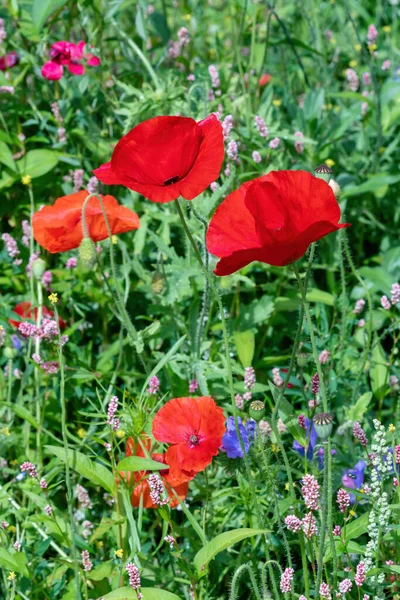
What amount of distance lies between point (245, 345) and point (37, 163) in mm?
853

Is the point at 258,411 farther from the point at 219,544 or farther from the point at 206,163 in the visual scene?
the point at 206,163

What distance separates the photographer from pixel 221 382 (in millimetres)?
2150

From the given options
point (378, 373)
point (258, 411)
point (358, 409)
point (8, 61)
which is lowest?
point (378, 373)

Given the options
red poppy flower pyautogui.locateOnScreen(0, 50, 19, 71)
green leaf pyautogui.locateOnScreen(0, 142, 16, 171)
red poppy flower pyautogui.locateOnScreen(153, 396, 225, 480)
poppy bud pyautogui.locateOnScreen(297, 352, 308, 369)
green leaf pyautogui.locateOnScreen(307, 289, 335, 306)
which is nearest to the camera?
red poppy flower pyautogui.locateOnScreen(153, 396, 225, 480)

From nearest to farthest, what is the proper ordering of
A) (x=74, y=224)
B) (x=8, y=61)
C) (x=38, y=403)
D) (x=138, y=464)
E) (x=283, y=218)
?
1. (x=283, y=218)
2. (x=138, y=464)
3. (x=74, y=224)
4. (x=38, y=403)
5. (x=8, y=61)

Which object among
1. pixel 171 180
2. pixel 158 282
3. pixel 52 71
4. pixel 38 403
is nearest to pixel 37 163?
pixel 52 71

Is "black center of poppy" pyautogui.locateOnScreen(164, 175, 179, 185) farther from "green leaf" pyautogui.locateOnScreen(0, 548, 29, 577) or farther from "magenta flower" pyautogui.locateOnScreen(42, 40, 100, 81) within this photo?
"magenta flower" pyautogui.locateOnScreen(42, 40, 100, 81)

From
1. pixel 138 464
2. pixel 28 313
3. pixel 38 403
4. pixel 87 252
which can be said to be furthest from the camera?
pixel 28 313

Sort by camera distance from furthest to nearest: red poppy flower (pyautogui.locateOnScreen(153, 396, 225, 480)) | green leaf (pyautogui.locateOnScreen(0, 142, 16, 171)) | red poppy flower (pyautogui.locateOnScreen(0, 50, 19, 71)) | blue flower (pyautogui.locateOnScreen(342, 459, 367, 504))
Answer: red poppy flower (pyautogui.locateOnScreen(0, 50, 19, 71)) → green leaf (pyautogui.locateOnScreen(0, 142, 16, 171)) → blue flower (pyautogui.locateOnScreen(342, 459, 367, 504)) → red poppy flower (pyautogui.locateOnScreen(153, 396, 225, 480))

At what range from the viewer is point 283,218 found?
121cm

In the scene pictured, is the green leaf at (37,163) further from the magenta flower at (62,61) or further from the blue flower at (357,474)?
the blue flower at (357,474)

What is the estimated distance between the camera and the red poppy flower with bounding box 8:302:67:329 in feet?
7.23

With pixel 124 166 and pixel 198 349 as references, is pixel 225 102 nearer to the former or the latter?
pixel 198 349

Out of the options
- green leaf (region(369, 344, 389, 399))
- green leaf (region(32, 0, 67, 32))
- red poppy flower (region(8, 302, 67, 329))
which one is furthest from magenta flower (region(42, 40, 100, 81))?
green leaf (region(369, 344, 389, 399))
